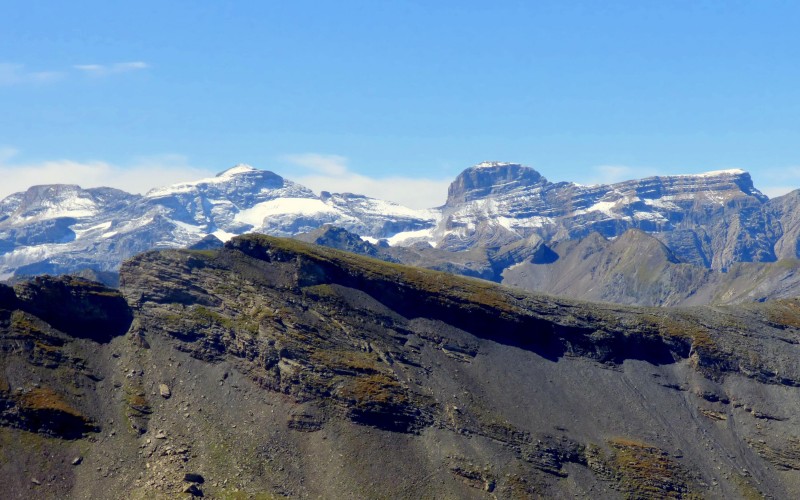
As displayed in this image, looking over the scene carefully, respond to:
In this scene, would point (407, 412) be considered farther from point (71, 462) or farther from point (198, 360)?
point (71, 462)

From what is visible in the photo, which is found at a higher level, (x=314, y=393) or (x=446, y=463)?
(x=314, y=393)

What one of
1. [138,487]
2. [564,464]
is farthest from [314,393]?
[564,464]

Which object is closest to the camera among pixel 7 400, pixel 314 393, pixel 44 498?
pixel 44 498

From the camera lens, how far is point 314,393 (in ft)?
629

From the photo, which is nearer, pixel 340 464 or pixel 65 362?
pixel 340 464

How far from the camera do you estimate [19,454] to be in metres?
168

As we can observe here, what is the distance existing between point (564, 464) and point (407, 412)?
33744mm

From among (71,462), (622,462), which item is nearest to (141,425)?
(71,462)

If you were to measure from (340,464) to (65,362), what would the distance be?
60.4 meters

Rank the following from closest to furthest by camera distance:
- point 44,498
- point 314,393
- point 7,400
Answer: point 44,498 → point 7,400 → point 314,393

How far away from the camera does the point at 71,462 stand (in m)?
170

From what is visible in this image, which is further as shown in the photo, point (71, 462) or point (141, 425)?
point (141, 425)

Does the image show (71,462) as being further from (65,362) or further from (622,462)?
(622,462)

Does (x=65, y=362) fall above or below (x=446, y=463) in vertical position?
above
